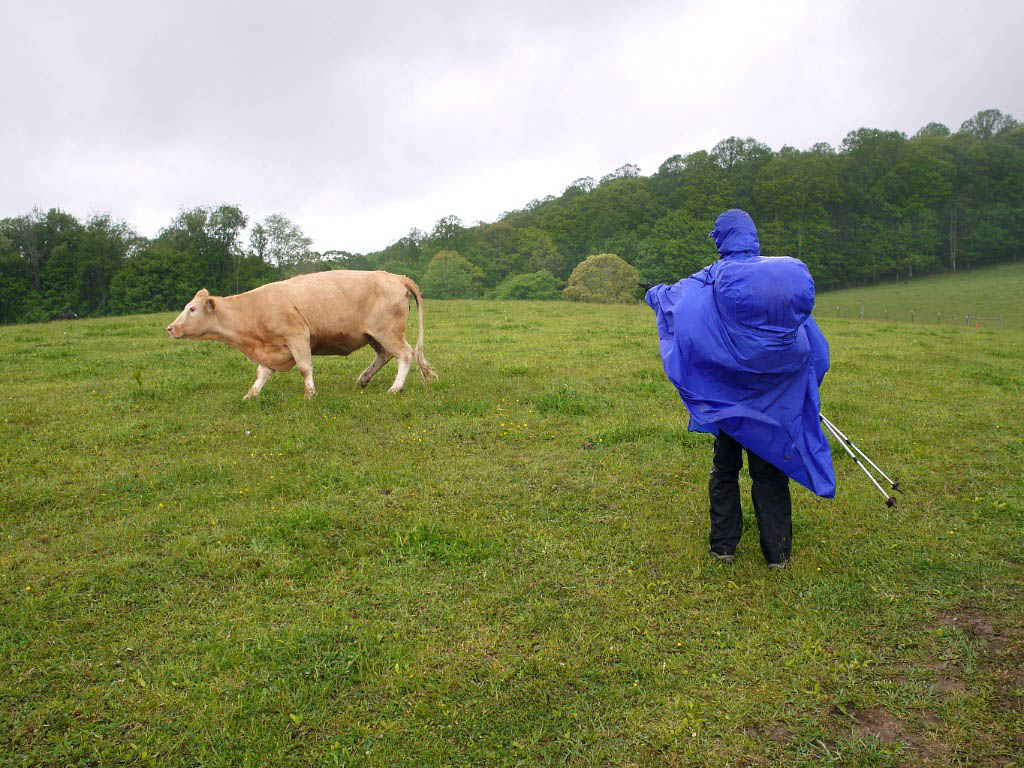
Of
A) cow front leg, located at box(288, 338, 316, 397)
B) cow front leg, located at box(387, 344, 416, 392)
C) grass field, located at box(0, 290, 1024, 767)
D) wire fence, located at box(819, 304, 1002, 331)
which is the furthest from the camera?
wire fence, located at box(819, 304, 1002, 331)

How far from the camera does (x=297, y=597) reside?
4805 millimetres

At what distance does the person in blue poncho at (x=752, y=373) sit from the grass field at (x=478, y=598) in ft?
1.82

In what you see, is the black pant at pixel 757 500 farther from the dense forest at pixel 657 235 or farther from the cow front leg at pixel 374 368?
the dense forest at pixel 657 235

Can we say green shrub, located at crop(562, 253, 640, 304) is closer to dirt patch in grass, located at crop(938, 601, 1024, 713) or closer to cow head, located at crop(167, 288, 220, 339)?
cow head, located at crop(167, 288, 220, 339)

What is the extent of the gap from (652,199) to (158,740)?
81872 millimetres

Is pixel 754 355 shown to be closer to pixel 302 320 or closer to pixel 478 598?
pixel 478 598

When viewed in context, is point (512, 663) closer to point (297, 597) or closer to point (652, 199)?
point (297, 597)

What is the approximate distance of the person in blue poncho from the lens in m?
4.84

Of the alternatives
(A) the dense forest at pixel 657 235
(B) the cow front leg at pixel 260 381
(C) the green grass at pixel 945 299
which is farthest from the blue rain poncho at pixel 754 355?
(A) the dense forest at pixel 657 235

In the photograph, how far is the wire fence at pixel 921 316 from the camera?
134ft

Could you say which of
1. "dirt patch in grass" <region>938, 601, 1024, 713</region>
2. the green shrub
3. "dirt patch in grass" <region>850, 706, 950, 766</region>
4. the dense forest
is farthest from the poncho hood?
the dense forest

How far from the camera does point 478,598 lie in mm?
4816

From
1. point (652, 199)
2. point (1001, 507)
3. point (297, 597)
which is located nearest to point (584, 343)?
point (1001, 507)

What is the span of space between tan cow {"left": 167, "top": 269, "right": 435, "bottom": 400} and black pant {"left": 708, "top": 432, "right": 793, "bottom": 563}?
6.68m
